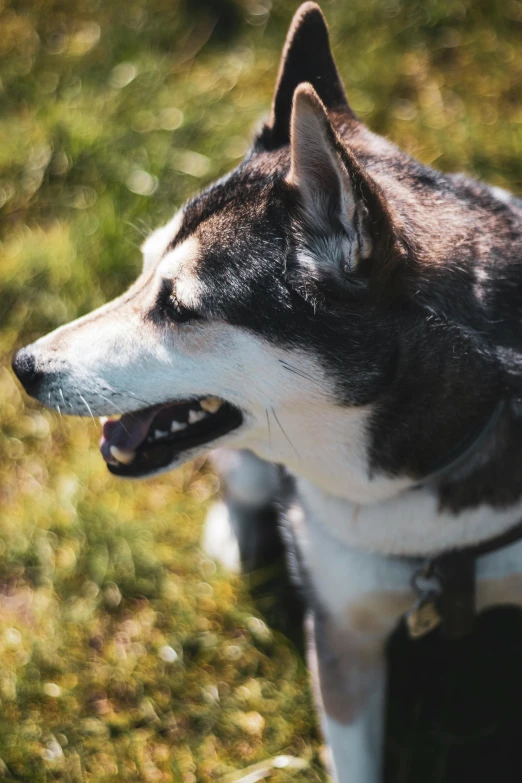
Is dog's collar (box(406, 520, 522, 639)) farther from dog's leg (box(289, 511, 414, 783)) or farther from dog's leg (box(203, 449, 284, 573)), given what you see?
dog's leg (box(203, 449, 284, 573))

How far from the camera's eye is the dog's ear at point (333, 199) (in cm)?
152

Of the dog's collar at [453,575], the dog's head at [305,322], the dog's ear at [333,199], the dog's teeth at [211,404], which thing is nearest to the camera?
the dog's ear at [333,199]

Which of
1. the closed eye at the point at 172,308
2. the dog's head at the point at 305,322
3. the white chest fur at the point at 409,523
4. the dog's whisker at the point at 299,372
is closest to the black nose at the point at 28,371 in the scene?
the dog's head at the point at 305,322

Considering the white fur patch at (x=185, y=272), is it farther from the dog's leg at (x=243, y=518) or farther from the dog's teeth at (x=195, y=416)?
the dog's leg at (x=243, y=518)

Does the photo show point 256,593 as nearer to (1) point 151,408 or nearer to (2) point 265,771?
(2) point 265,771

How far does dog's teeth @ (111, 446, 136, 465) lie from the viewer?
220cm

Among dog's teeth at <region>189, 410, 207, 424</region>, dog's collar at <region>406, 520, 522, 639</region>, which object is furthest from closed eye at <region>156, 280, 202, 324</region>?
dog's collar at <region>406, 520, 522, 639</region>

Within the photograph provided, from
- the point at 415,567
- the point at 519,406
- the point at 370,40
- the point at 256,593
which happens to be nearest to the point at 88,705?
the point at 256,593

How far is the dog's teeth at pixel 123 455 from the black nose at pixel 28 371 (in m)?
0.26

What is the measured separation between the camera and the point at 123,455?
221 cm

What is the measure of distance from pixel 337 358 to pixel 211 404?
0.40 m

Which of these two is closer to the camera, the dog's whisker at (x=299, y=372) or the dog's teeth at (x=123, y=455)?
the dog's whisker at (x=299, y=372)

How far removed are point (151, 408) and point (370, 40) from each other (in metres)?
2.76

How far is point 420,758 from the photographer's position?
2479mm
